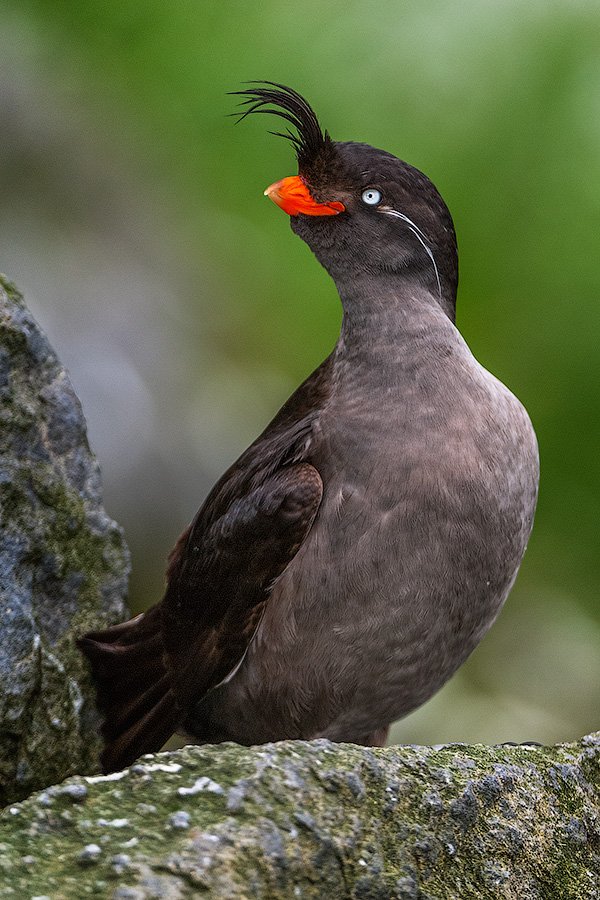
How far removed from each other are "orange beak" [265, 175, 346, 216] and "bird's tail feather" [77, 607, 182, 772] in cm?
109

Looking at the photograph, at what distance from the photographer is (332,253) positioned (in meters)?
3.14

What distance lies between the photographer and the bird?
281 cm

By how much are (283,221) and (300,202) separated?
259 centimetres

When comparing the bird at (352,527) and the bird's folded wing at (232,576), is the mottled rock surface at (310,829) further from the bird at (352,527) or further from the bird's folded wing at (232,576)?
the bird's folded wing at (232,576)

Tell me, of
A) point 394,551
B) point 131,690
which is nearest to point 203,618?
point 131,690

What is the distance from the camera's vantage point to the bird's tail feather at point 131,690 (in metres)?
3.01

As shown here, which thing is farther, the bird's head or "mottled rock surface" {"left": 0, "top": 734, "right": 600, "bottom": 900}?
the bird's head

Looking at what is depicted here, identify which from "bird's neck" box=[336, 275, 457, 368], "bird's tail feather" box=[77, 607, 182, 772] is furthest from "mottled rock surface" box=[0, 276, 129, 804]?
"bird's neck" box=[336, 275, 457, 368]

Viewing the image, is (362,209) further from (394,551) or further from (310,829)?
(310,829)

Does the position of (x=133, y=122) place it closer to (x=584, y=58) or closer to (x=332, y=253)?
(x=584, y=58)

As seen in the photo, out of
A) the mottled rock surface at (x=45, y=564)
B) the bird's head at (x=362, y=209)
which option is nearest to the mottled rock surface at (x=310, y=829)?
the mottled rock surface at (x=45, y=564)

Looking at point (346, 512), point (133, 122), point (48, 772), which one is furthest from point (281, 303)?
point (48, 772)

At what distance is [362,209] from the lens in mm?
3088

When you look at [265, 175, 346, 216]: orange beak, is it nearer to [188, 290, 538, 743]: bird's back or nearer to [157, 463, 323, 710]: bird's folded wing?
[188, 290, 538, 743]: bird's back
